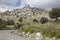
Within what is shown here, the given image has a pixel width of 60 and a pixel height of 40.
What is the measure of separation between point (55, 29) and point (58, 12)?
49443 mm

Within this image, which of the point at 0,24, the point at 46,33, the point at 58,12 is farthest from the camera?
the point at 0,24

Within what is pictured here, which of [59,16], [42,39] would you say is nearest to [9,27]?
[59,16]

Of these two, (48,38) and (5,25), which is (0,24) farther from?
(48,38)

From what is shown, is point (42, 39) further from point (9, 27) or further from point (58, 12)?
point (9, 27)

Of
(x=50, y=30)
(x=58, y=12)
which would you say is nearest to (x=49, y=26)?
(x=50, y=30)

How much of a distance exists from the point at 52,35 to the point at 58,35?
2.22 m

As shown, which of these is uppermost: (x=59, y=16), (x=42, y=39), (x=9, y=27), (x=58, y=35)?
(x=58, y=35)

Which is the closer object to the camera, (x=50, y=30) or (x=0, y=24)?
(x=50, y=30)

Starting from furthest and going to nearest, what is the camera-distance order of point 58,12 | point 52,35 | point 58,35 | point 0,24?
A: point 0,24, point 58,12, point 52,35, point 58,35

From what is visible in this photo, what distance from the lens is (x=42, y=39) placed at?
2947cm

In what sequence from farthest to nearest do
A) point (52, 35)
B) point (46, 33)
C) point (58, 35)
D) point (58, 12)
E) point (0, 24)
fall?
point (0, 24) < point (58, 12) < point (46, 33) < point (52, 35) < point (58, 35)

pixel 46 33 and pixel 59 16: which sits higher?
pixel 46 33

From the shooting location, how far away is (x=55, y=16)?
3027 inches

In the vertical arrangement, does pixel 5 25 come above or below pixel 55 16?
below
